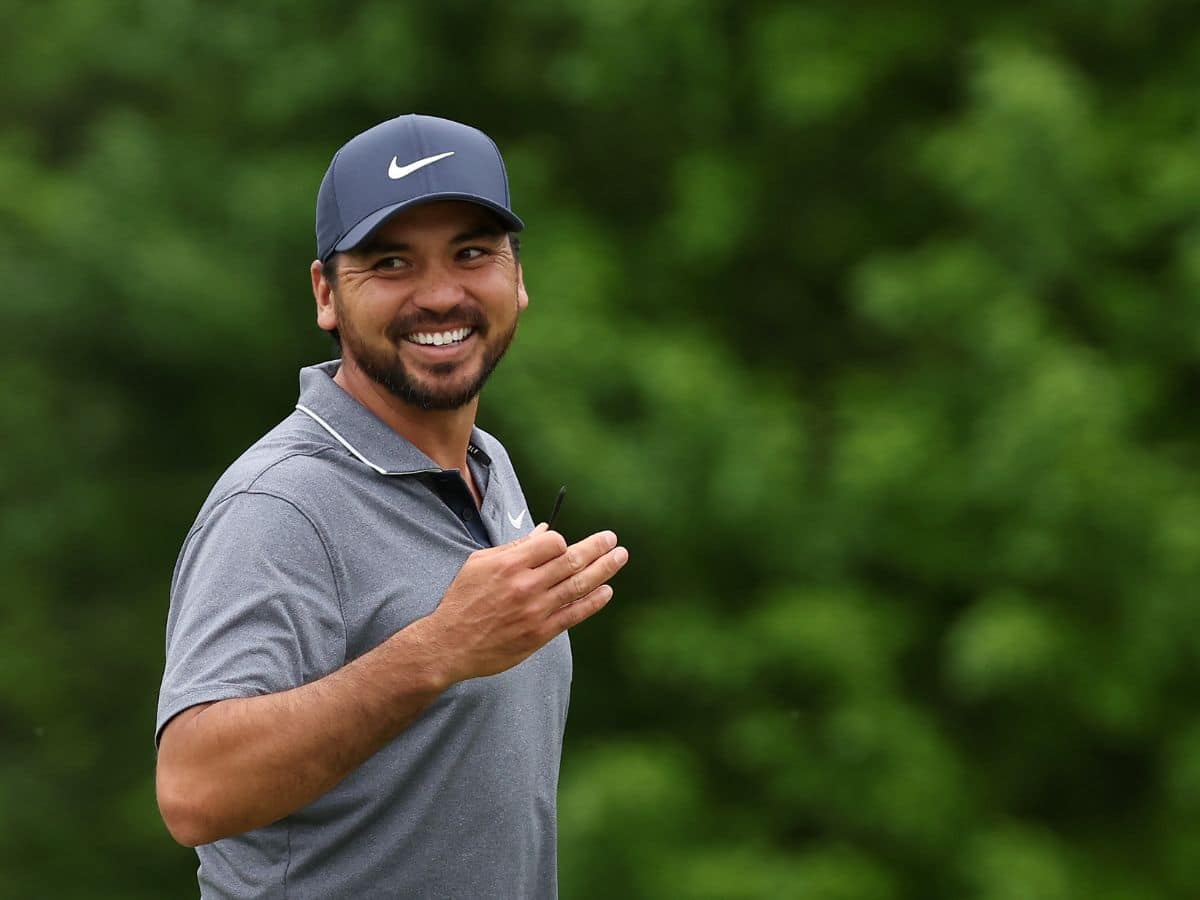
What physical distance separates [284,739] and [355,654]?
0.18 meters

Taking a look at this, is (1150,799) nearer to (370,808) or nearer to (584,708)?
(584,708)

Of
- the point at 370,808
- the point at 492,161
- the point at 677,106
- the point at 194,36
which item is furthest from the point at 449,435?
the point at 194,36

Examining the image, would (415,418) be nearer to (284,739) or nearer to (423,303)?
(423,303)

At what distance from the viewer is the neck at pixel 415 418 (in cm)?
199

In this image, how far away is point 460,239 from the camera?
77.5 inches

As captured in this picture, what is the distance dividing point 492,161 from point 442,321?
8.1 inches

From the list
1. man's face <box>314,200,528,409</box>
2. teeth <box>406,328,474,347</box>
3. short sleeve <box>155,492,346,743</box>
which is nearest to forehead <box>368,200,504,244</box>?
man's face <box>314,200,528,409</box>

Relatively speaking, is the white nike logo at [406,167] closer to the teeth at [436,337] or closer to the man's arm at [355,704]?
the teeth at [436,337]

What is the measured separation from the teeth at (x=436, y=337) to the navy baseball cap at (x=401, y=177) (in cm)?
13

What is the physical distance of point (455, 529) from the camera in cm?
190

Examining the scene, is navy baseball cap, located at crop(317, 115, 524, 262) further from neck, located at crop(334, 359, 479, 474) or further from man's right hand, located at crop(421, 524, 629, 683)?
man's right hand, located at crop(421, 524, 629, 683)

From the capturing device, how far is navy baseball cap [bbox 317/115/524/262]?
6.22 ft

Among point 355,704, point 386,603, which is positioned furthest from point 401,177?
point 355,704

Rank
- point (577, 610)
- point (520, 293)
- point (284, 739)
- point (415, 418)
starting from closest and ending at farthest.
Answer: point (284, 739)
point (577, 610)
point (415, 418)
point (520, 293)
